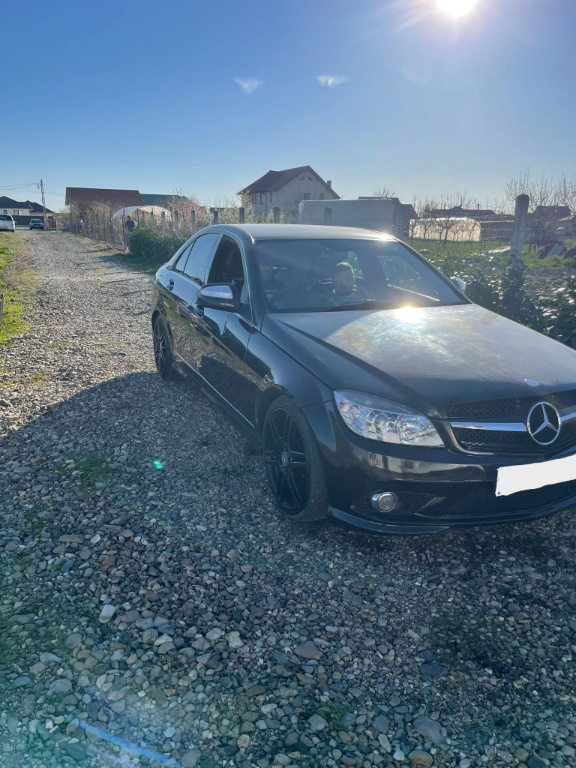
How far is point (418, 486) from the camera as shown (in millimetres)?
2713

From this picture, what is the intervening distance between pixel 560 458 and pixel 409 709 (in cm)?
139

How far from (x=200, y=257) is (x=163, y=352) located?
1.27 meters

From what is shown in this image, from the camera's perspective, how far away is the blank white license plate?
272cm

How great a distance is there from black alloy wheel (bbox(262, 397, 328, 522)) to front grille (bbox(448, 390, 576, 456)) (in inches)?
28.1

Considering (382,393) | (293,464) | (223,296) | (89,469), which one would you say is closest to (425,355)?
(382,393)

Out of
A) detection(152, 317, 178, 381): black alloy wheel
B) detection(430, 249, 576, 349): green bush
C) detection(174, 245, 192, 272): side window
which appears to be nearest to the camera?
detection(430, 249, 576, 349): green bush

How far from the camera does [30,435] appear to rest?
468cm

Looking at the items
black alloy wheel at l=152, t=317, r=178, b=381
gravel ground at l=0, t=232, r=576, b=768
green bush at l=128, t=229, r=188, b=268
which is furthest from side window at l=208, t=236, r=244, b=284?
green bush at l=128, t=229, r=188, b=268

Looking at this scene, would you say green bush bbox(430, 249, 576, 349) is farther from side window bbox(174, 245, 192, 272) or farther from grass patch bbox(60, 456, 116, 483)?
grass patch bbox(60, 456, 116, 483)

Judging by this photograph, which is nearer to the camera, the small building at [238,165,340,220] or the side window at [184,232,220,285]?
the side window at [184,232,220,285]

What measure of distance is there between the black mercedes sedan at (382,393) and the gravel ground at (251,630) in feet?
1.09

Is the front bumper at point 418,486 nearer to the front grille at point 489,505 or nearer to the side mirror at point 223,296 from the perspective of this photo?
the front grille at point 489,505

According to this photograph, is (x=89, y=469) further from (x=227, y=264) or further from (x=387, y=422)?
(x=387, y=422)

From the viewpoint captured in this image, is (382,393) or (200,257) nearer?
(382,393)
